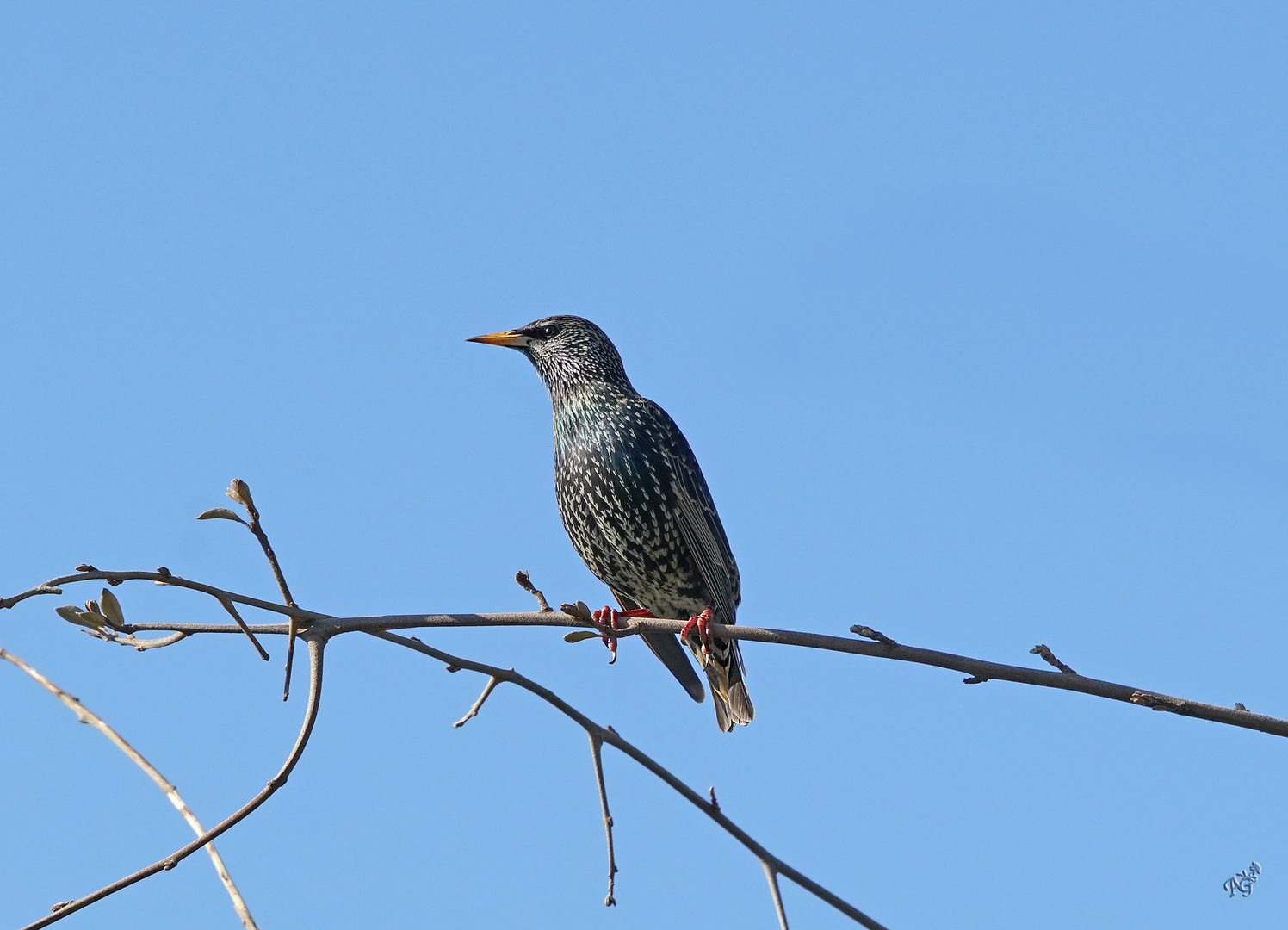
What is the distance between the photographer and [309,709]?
10.1 ft

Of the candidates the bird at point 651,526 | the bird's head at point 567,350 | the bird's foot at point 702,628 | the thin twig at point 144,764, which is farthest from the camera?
the bird's head at point 567,350

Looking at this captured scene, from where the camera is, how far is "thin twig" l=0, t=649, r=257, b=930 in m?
2.55

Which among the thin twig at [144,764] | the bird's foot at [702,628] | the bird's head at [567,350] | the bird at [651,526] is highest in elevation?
the bird's head at [567,350]

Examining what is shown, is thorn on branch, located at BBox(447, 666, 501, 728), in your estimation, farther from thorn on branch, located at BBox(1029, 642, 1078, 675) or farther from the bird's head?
the bird's head

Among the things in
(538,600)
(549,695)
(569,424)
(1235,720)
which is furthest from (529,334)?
(1235,720)

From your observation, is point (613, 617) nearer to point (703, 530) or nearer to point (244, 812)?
point (703, 530)

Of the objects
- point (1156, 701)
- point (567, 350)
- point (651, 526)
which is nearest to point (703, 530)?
point (651, 526)

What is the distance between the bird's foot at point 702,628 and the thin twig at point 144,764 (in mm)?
1752

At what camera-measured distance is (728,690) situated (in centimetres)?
653

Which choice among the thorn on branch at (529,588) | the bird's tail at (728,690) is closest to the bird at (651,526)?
the bird's tail at (728,690)

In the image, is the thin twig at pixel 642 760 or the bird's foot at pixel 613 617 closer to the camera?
the thin twig at pixel 642 760

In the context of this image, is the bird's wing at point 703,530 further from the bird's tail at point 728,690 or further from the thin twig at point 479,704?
the thin twig at point 479,704

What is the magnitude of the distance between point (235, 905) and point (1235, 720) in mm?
2267

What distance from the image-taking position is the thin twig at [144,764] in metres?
2.55
